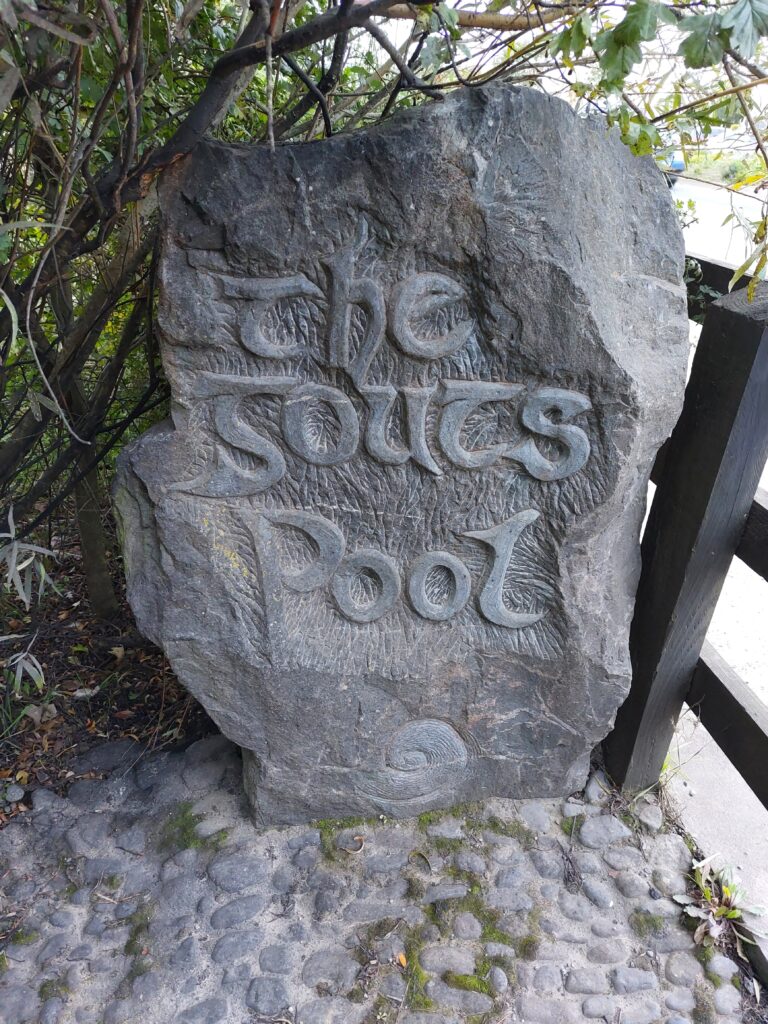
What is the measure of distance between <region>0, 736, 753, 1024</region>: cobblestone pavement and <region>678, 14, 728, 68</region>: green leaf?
162cm

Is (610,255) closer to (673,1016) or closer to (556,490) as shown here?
(556,490)

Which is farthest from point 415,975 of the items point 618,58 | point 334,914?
point 618,58

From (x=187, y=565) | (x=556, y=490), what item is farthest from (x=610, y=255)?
(x=187, y=565)

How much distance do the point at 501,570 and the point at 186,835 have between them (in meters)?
0.97

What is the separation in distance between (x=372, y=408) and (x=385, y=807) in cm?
99

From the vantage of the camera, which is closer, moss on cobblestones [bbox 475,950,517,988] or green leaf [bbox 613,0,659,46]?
green leaf [bbox 613,0,659,46]

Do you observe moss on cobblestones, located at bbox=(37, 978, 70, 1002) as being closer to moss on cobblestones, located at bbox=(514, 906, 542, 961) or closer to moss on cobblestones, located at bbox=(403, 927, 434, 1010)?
moss on cobblestones, located at bbox=(403, 927, 434, 1010)

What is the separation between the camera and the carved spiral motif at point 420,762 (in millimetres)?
1812

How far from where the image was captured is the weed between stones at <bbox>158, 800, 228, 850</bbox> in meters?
1.84

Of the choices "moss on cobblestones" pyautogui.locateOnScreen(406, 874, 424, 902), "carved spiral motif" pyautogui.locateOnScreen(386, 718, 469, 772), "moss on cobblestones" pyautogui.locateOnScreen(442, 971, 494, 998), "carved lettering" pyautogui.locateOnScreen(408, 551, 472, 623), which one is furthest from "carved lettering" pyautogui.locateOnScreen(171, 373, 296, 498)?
"moss on cobblestones" pyautogui.locateOnScreen(442, 971, 494, 998)

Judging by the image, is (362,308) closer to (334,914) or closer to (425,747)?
(425,747)

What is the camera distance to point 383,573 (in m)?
1.64

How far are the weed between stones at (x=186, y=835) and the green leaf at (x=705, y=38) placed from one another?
1754 millimetres

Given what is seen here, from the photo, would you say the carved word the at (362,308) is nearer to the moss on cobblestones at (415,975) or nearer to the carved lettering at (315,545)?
the carved lettering at (315,545)
